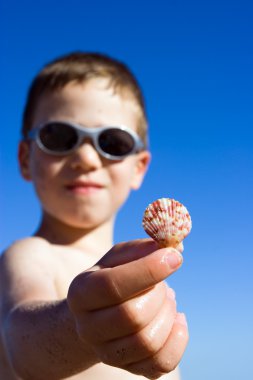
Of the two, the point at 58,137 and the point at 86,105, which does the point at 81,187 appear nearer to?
the point at 58,137

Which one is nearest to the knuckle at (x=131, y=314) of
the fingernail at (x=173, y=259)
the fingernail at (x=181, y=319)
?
the fingernail at (x=173, y=259)

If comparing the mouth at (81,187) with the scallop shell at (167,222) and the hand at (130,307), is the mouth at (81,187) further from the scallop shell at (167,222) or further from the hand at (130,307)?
the hand at (130,307)

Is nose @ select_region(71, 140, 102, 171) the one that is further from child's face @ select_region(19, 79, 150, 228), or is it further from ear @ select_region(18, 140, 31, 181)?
ear @ select_region(18, 140, 31, 181)

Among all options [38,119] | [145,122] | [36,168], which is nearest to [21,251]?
[36,168]

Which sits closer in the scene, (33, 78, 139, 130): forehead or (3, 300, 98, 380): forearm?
(3, 300, 98, 380): forearm

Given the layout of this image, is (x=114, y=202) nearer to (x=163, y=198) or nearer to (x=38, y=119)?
(x=38, y=119)

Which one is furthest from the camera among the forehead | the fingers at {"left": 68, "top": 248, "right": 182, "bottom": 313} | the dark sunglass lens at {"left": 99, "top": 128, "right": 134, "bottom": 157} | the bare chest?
the dark sunglass lens at {"left": 99, "top": 128, "right": 134, "bottom": 157}

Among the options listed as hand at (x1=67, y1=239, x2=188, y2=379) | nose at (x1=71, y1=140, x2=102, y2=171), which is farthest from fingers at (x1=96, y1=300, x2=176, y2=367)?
nose at (x1=71, y1=140, x2=102, y2=171)
